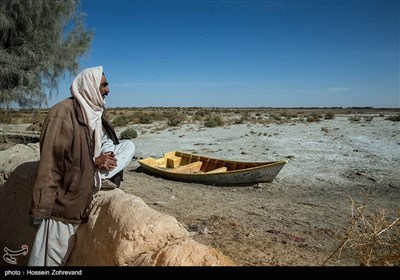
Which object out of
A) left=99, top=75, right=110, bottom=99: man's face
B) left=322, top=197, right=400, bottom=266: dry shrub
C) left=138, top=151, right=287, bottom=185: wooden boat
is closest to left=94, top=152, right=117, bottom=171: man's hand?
left=99, top=75, right=110, bottom=99: man's face

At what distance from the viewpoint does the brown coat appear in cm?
248

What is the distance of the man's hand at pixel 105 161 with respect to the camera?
2875 millimetres

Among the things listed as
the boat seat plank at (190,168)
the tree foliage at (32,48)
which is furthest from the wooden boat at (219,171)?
the tree foliage at (32,48)

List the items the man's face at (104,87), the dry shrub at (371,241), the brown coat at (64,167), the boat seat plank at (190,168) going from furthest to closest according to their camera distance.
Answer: the boat seat plank at (190,168), the man's face at (104,87), the brown coat at (64,167), the dry shrub at (371,241)

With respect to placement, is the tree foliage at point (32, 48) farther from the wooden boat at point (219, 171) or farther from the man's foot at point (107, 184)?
the man's foot at point (107, 184)

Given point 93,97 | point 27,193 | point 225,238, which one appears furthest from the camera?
point 225,238

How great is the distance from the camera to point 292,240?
193 inches

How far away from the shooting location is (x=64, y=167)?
2.60m

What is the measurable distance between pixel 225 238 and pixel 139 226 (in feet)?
7.10

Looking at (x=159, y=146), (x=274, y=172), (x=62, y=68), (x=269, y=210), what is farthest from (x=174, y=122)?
(x=269, y=210)

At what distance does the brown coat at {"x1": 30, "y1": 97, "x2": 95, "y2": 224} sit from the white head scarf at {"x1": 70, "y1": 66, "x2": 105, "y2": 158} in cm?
6

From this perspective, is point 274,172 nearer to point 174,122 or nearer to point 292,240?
point 292,240

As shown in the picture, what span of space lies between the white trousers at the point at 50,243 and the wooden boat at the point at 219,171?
20.4 feet

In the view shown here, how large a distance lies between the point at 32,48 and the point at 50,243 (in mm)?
10382
